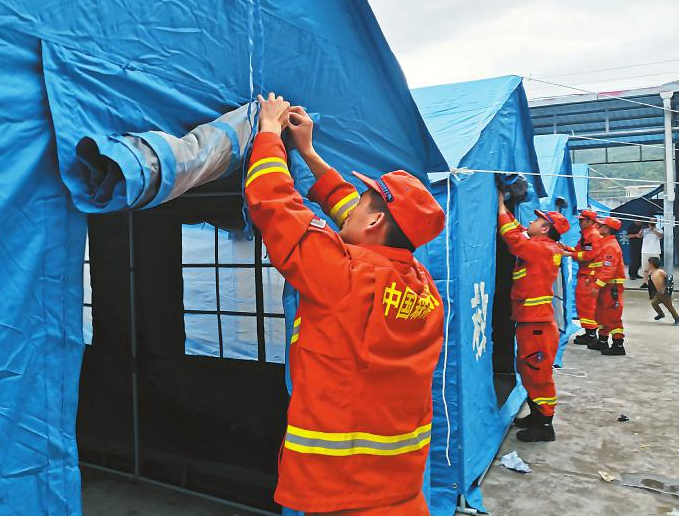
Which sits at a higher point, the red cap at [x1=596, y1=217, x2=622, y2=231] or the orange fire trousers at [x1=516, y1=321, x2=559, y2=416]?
the red cap at [x1=596, y1=217, x2=622, y2=231]

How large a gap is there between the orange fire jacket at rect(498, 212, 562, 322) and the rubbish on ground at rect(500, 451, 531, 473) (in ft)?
3.69

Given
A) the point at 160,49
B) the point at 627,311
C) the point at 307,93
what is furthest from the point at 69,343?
the point at 627,311

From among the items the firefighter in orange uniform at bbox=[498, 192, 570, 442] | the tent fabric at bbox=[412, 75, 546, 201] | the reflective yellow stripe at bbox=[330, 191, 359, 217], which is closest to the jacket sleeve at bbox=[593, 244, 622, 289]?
the tent fabric at bbox=[412, 75, 546, 201]

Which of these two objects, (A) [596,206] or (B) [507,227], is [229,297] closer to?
(B) [507,227]

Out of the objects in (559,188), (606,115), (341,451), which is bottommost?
(341,451)

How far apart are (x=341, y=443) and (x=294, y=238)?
2.14 ft

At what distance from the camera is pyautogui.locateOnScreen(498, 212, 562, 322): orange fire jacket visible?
464 centimetres

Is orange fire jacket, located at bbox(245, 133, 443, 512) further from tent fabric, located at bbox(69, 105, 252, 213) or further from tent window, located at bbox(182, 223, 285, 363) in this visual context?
tent window, located at bbox(182, 223, 285, 363)

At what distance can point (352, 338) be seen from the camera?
1.66 meters

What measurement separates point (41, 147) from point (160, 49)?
0.50m

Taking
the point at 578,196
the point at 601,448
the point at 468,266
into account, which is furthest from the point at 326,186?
the point at 578,196

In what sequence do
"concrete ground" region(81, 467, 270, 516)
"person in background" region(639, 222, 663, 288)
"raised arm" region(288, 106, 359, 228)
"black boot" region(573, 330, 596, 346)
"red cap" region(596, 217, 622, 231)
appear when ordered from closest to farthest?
"raised arm" region(288, 106, 359, 228)
"concrete ground" region(81, 467, 270, 516)
"red cap" region(596, 217, 622, 231)
"black boot" region(573, 330, 596, 346)
"person in background" region(639, 222, 663, 288)

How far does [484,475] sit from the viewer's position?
424 centimetres

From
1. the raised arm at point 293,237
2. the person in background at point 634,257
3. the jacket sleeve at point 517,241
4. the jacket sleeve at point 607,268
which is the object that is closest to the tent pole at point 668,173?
the person in background at point 634,257
